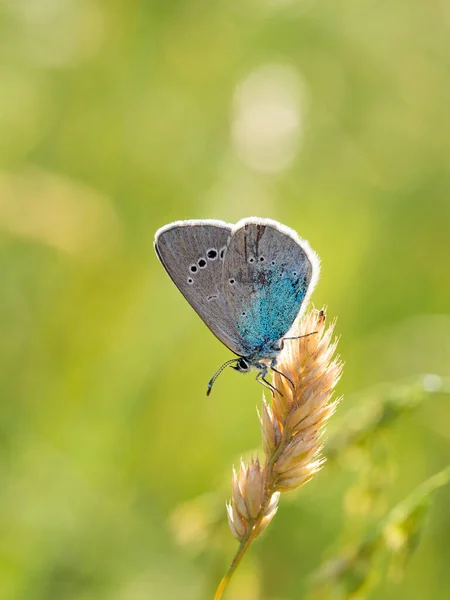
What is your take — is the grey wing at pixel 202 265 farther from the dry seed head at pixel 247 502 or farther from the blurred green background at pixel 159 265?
the dry seed head at pixel 247 502

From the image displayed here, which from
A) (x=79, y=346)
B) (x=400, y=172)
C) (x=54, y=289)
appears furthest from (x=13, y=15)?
(x=400, y=172)

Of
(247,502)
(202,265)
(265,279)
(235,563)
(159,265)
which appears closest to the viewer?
(235,563)

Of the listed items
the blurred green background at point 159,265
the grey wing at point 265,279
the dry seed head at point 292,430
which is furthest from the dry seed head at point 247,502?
the grey wing at point 265,279

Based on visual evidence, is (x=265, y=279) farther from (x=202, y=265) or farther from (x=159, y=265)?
(x=159, y=265)

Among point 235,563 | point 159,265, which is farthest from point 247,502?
point 159,265

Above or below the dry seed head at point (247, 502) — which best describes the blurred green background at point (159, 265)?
above

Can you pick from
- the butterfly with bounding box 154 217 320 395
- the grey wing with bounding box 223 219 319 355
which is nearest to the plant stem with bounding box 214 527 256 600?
the butterfly with bounding box 154 217 320 395

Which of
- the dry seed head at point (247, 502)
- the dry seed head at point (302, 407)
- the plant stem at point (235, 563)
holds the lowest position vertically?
the plant stem at point (235, 563)

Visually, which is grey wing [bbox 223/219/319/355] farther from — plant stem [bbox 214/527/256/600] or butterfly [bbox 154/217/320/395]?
plant stem [bbox 214/527/256/600]
